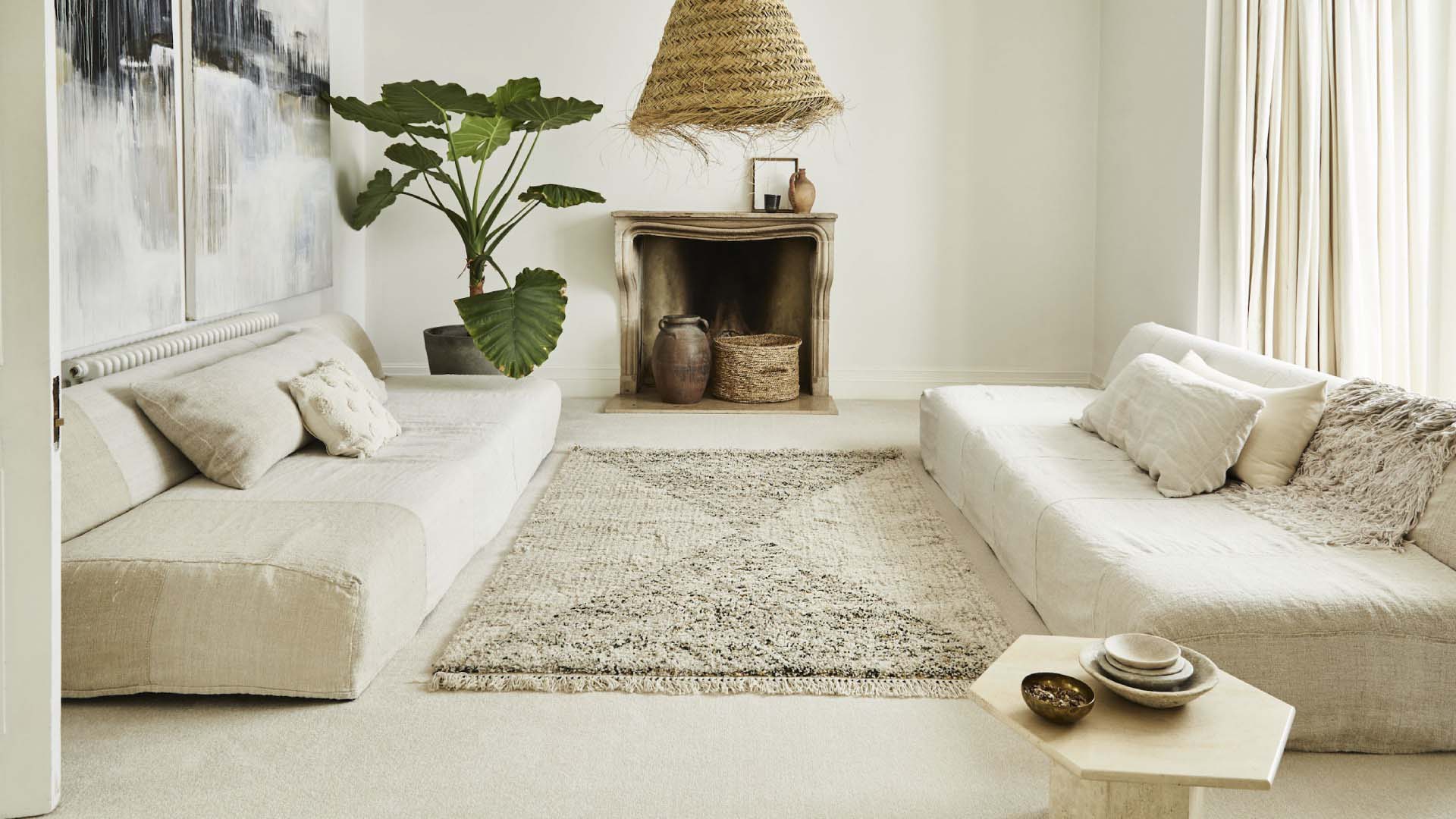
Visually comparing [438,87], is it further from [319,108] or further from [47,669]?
[47,669]

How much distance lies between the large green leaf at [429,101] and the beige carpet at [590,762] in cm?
328

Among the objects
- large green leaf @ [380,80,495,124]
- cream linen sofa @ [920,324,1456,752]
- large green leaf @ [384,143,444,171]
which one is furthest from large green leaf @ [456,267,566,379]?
cream linen sofa @ [920,324,1456,752]

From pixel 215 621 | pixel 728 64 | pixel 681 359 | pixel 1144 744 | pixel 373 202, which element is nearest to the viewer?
pixel 1144 744

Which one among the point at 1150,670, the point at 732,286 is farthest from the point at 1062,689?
the point at 732,286

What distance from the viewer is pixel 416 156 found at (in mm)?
5867

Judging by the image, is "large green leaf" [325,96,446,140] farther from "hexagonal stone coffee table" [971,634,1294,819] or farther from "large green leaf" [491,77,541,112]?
"hexagonal stone coffee table" [971,634,1294,819]

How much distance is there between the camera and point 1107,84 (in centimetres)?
652

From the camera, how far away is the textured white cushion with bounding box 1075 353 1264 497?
333cm

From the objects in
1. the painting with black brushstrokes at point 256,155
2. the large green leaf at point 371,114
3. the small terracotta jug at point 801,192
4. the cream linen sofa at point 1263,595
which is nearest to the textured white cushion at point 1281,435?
the cream linen sofa at point 1263,595

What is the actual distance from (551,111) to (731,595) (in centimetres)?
309

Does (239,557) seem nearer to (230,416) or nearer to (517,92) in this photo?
(230,416)

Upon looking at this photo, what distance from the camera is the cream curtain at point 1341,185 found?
4008mm

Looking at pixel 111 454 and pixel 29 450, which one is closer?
pixel 29 450

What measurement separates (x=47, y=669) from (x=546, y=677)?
3.35ft
